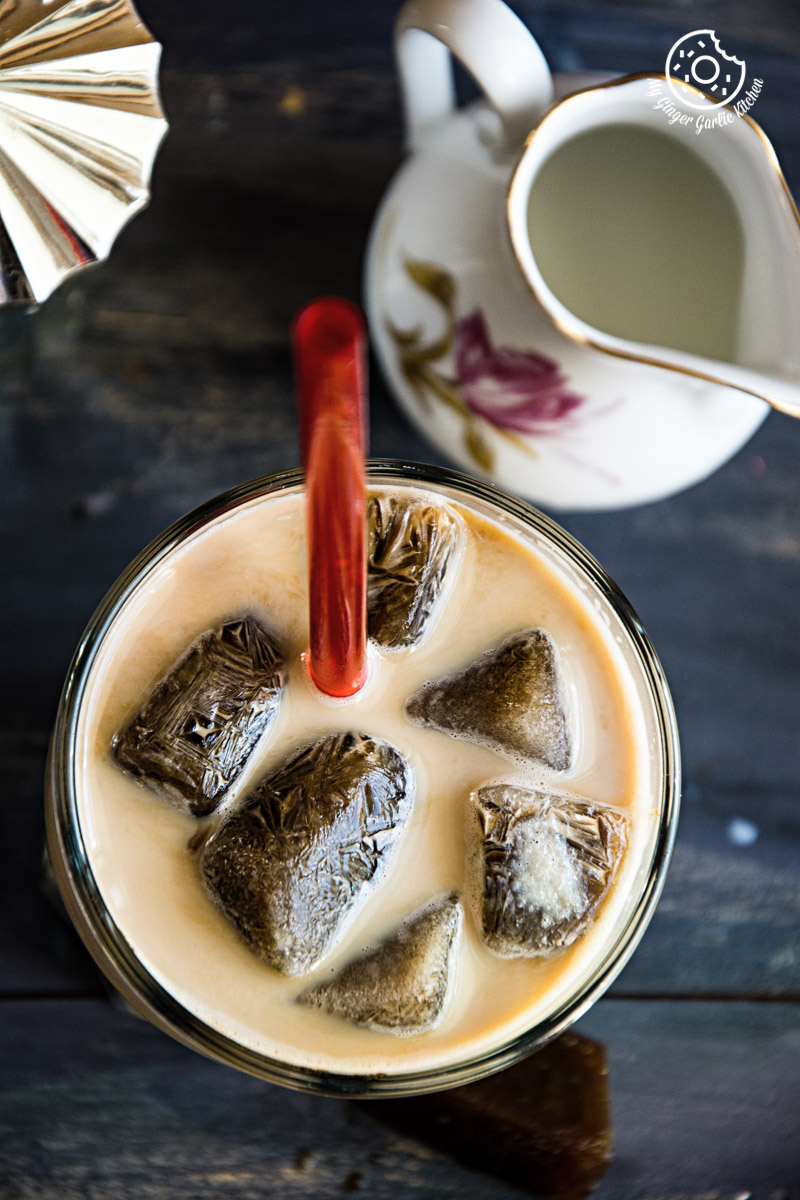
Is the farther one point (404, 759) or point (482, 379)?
point (482, 379)

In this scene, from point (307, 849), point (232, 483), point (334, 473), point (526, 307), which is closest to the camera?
point (334, 473)

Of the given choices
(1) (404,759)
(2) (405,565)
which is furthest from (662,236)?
(1) (404,759)

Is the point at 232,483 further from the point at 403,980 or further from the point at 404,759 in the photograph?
the point at 403,980

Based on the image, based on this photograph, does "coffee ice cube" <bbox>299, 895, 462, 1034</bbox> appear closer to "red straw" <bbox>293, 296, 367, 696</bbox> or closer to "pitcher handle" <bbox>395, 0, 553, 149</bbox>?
"red straw" <bbox>293, 296, 367, 696</bbox>

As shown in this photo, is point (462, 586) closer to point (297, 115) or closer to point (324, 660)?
point (324, 660)

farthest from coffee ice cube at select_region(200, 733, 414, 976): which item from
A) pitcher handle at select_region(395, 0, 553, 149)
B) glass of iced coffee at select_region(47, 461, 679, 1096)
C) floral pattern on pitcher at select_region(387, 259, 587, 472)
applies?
pitcher handle at select_region(395, 0, 553, 149)

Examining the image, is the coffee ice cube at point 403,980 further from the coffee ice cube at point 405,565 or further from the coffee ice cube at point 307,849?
the coffee ice cube at point 405,565

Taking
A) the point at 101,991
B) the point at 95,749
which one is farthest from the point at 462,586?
the point at 101,991
